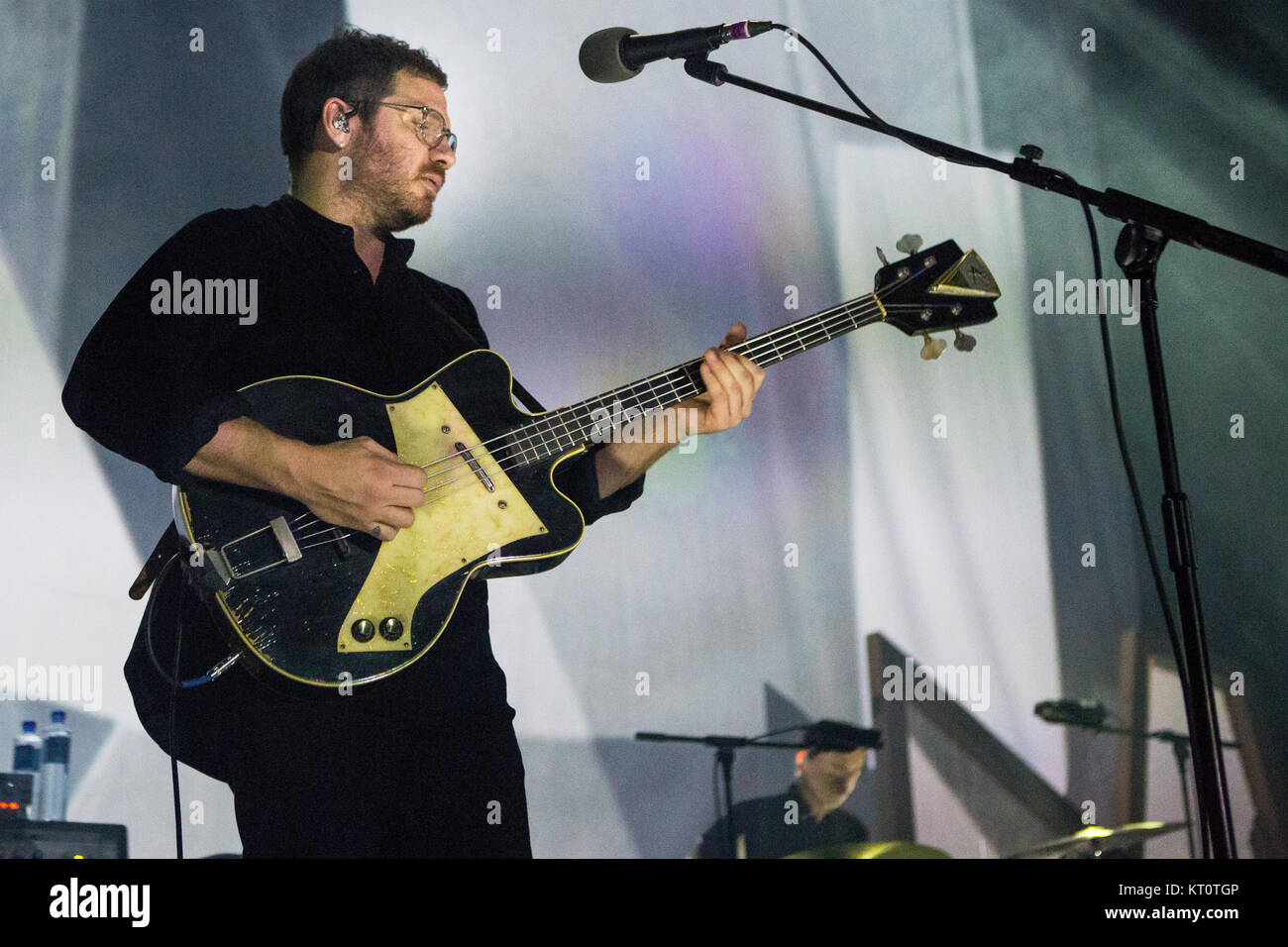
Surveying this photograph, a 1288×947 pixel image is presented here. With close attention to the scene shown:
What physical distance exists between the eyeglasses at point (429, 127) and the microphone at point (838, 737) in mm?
1669

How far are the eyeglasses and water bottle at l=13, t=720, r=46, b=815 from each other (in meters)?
1.53

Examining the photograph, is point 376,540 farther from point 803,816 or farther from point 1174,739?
point 1174,739

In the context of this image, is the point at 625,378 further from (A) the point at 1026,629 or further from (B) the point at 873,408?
(A) the point at 1026,629

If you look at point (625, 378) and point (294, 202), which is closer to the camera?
point (294, 202)

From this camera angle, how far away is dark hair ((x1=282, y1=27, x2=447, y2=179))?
2.20 m

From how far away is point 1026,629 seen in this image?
304cm

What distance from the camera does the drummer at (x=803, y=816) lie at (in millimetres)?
2785

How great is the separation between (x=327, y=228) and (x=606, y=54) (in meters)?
0.60

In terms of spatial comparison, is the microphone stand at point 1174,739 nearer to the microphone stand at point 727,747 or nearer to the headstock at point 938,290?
the microphone stand at point 727,747

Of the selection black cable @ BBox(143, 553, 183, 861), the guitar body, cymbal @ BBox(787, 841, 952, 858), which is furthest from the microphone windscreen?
cymbal @ BBox(787, 841, 952, 858)

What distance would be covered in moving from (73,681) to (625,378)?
1.48 metres

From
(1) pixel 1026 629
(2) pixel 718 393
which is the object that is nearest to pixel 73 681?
(2) pixel 718 393
